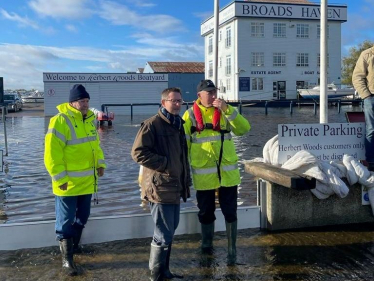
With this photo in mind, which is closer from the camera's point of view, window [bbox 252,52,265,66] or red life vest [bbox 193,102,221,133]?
red life vest [bbox 193,102,221,133]

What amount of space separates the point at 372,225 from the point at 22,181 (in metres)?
7.09

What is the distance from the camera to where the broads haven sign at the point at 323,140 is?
6.31 m

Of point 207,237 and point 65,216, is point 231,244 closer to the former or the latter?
point 207,237

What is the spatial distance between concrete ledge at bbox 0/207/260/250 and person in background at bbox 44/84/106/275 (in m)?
0.48

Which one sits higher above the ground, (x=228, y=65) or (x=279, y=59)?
(x=279, y=59)

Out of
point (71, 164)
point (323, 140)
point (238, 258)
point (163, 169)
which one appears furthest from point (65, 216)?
point (323, 140)

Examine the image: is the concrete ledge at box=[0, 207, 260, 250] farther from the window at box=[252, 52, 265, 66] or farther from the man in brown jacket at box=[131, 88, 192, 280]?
the window at box=[252, 52, 265, 66]

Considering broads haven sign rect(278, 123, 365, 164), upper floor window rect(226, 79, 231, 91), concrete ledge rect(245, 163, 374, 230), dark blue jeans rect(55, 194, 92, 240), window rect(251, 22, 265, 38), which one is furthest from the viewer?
upper floor window rect(226, 79, 231, 91)

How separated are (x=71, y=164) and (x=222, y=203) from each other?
1.71 metres

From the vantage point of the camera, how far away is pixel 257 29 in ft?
181

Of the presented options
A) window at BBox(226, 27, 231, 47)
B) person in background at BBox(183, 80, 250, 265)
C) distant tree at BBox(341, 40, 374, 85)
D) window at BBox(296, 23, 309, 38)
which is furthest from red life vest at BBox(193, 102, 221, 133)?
distant tree at BBox(341, 40, 374, 85)

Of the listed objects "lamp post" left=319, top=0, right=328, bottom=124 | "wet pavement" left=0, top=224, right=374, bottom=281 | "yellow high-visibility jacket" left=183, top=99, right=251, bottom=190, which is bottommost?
"wet pavement" left=0, top=224, right=374, bottom=281

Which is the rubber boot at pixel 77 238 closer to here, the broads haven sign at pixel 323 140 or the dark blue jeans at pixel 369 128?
the broads haven sign at pixel 323 140

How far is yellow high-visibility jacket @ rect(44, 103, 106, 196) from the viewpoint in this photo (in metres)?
4.74
